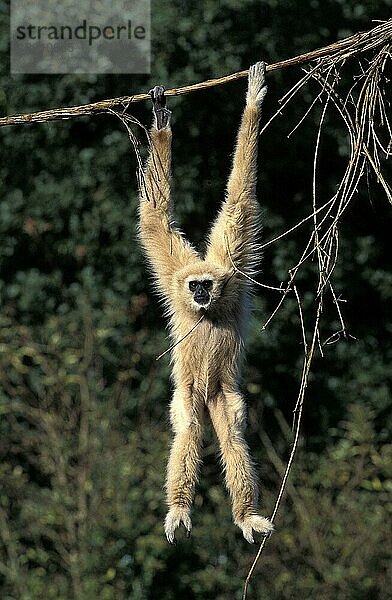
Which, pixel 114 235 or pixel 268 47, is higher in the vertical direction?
pixel 268 47

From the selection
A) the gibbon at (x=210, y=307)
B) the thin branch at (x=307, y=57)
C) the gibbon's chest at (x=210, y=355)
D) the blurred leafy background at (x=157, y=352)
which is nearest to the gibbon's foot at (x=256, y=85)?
the gibbon at (x=210, y=307)

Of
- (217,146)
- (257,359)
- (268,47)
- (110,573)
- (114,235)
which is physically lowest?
(110,573)

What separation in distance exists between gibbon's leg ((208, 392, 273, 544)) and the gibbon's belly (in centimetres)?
9

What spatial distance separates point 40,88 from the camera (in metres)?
10.6

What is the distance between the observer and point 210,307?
5.13 m

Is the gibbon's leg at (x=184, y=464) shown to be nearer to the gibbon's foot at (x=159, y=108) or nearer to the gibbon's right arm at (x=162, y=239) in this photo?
the gibbon's right arm at (x=162, y=239)

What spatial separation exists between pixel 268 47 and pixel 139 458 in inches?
174

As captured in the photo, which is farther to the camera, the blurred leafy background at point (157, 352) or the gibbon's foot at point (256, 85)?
the blurred leafy background at point (157, 352)

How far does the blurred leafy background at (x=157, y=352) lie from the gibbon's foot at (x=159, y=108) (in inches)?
192

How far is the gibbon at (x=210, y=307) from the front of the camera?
491 centimetres

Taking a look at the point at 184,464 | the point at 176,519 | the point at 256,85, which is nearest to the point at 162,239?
the point at 256,85

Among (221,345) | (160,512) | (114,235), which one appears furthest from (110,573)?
(221,345)

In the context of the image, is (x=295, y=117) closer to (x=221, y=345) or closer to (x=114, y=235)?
(x=114, y=235)

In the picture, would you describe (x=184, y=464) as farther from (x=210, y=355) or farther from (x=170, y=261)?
(x=170, y=261)
